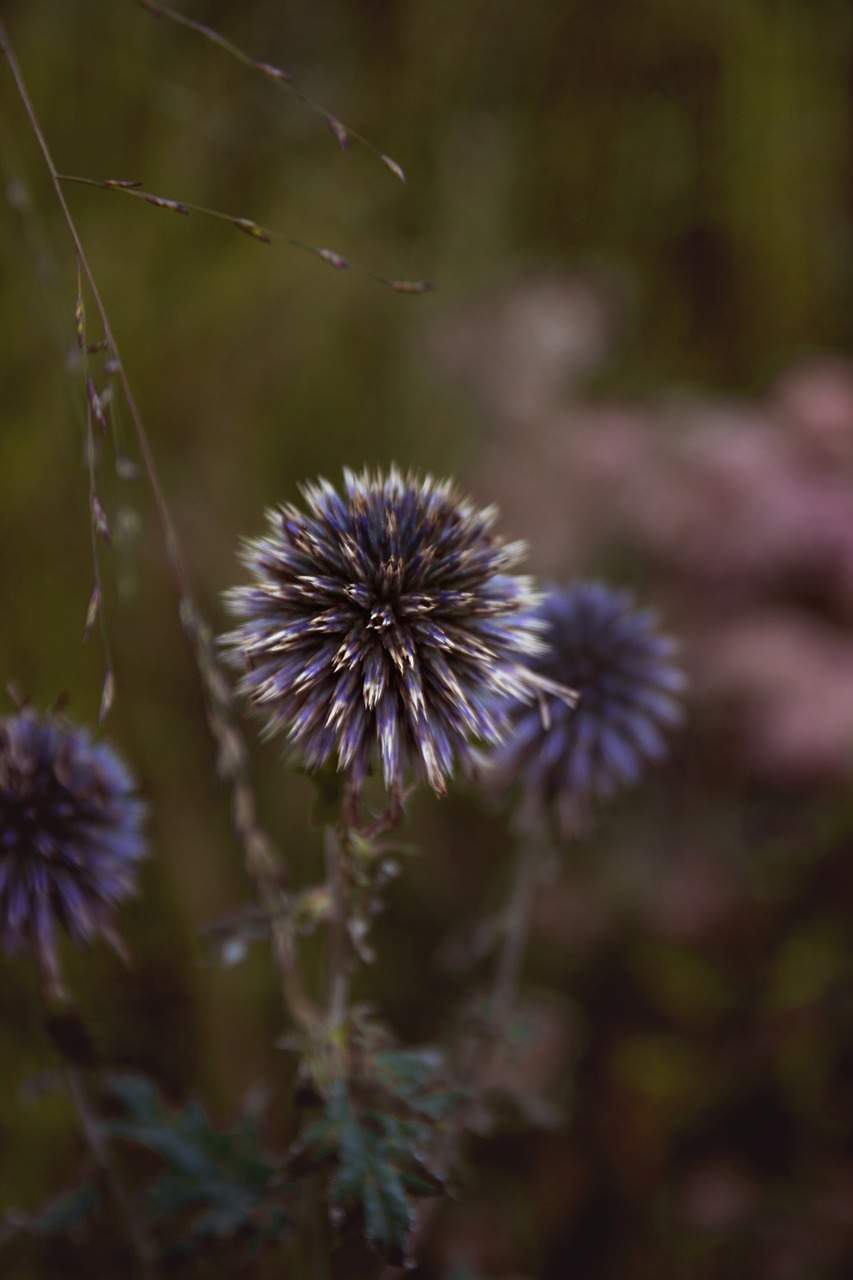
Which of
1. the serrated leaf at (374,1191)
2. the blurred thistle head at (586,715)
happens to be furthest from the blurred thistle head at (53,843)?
the blurred thistle head at (586,715)

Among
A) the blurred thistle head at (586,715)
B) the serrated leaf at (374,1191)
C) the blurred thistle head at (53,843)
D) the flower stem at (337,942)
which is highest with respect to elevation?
the blurred thistle head at (586,715)

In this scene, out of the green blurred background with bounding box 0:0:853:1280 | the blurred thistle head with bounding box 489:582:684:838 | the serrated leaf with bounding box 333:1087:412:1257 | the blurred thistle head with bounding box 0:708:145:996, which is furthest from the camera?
the green blurred background with bounding box 0:0:853:1280

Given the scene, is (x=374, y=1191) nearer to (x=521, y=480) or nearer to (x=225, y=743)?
(x=225, y=743)

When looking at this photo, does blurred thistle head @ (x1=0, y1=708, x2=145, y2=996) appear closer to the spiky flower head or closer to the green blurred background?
the spiky flower head

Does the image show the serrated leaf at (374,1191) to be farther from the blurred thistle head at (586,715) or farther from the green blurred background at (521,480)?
the green blurred background at (521,480)

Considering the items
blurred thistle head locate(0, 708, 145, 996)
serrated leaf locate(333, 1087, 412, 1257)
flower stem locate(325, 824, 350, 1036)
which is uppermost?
blurred thistle head locate(0, 708, 145, 996)

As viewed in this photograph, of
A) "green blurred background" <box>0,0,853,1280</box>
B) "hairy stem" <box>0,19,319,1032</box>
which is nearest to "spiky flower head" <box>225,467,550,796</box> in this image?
"hairy stem" <box>0,19,319,1032</box>

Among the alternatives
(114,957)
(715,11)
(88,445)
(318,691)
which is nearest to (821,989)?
(114,957)
